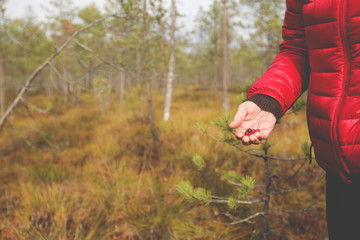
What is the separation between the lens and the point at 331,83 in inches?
29.1

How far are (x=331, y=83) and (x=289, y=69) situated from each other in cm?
19

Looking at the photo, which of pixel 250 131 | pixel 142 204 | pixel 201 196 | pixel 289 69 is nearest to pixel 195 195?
pixel 201 196

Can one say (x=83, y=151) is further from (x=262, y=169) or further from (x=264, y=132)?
(x=264, y=132)

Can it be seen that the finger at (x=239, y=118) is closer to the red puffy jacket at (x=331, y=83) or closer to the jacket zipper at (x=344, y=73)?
the red puffy jacket at (x=331, y=83)

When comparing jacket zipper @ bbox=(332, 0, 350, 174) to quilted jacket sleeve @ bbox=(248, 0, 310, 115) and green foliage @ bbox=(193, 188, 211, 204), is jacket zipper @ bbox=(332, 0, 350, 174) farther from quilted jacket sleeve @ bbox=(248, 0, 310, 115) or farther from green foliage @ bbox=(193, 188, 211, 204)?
green foliage @ bbox=(193, 188, 211, 204)

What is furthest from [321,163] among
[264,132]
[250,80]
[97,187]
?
[97,187]

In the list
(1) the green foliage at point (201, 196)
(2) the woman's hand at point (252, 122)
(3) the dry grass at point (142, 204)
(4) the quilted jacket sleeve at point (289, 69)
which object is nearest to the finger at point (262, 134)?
(2) the woman's hand at point (252, 122)

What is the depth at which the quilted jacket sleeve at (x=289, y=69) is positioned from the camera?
0.82 meters

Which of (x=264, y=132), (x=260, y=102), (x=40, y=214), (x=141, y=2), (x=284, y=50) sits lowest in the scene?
(x=40, y=214)

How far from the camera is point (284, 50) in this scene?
0.96 meters

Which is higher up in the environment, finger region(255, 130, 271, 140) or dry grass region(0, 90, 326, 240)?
finger region(255, 130, 271, 140)

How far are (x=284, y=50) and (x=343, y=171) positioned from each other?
607mm

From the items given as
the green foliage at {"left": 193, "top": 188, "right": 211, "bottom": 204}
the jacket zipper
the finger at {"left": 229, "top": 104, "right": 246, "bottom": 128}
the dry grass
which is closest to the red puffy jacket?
the jacket zipper

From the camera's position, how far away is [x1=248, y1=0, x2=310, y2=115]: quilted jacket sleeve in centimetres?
82
